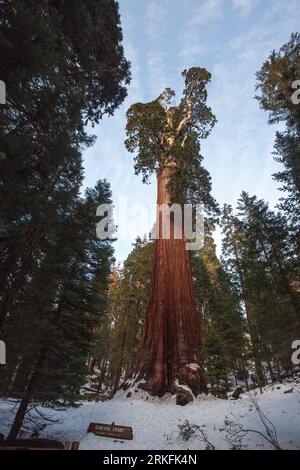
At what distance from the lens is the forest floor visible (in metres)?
5.52

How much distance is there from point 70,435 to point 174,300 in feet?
16.5

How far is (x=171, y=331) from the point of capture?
9.98 metres

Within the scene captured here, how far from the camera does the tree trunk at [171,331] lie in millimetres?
9148

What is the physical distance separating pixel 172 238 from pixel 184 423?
6544mm

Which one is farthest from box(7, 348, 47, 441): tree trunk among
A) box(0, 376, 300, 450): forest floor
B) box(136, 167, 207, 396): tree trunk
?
box(136, 167, 207, 396): tree trunk

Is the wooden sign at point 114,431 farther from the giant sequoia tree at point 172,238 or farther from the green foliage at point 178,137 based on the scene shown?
the green foliage at point 178,137

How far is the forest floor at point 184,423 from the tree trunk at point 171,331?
1.99ft

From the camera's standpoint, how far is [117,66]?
10.6 metres

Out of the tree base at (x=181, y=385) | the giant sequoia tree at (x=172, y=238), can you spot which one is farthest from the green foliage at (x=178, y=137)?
the tree base at (x=181, y=385)

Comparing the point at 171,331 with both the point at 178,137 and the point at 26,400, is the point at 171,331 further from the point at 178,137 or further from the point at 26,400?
the point at 178,137

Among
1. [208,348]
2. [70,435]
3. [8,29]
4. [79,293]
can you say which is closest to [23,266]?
[79,293]

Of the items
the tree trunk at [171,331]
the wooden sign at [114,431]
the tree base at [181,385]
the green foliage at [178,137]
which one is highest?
the green foliage at [178,137]

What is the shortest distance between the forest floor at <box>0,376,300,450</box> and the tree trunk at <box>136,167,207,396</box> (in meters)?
0.61

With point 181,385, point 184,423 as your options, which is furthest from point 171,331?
point 184,423
